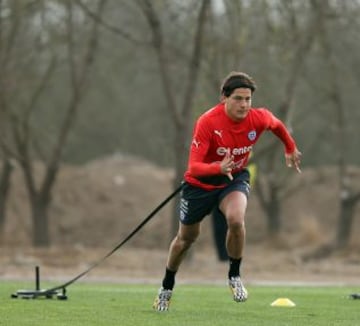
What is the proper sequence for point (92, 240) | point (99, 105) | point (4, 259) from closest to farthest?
point (4, 259), point (92, 240), point (99, 105)

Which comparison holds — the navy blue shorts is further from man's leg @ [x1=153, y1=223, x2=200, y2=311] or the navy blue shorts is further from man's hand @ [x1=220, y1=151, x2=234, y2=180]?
man's hand @ [x1=220, y1=151, x2=234, y2=180]

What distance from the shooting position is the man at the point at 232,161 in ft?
38.3

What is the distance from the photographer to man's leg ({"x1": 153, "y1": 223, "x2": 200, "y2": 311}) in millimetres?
12195

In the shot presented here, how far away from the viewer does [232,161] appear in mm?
11367

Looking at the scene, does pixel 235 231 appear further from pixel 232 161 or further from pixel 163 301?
pixel 163 301

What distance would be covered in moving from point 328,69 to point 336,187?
13.7 m

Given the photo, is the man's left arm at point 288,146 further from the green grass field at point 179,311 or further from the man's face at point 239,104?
the green grass field at point 179,311

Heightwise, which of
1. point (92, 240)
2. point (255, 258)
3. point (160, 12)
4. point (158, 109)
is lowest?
point (255, 258)

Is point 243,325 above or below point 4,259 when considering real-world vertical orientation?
below

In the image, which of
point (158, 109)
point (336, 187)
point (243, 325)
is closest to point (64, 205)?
point (158, 109)

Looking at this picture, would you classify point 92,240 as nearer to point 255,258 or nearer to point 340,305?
point 255,258

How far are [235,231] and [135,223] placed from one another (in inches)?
1279

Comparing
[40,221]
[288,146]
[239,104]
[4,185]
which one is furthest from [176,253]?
[4,185]

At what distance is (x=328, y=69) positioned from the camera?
109 feet
